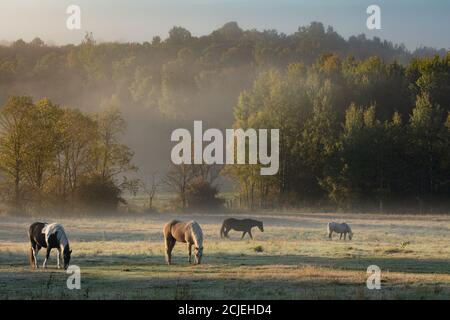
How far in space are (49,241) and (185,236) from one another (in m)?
5.80

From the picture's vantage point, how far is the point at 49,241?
3008cm

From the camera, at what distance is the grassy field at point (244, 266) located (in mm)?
22641

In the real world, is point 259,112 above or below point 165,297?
above

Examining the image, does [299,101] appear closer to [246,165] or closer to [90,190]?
[246,165]

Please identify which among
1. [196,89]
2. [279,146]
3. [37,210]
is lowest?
[37,210]

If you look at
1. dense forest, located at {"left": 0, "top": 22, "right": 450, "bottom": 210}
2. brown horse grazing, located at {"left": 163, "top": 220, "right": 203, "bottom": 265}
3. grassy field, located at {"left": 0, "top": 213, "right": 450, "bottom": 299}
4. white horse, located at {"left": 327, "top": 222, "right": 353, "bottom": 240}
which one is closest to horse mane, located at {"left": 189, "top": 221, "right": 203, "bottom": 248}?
brown horse grazing, located at {"left": 163, "top": 220, "right": 203, "bottom": 265}

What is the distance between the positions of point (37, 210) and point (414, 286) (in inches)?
2078

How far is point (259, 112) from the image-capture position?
279ft

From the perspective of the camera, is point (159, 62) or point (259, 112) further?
point (159, 62)

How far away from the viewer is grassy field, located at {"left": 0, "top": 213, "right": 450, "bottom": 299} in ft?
74.3

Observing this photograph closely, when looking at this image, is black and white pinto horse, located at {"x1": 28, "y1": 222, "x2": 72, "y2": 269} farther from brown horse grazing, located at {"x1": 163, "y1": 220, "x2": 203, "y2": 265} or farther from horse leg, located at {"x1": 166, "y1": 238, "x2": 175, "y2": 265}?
brown horse grazing, located at {"x1": 163, "y1": 220, "x2": 203, "y2": 265}

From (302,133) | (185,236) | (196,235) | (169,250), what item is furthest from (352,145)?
(169,250)

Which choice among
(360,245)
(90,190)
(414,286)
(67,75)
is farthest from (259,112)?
(67,75)

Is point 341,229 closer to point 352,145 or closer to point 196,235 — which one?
point 196,235
